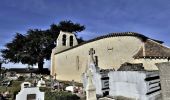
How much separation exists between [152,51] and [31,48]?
104 ft

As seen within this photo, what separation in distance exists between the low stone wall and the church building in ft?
24.6

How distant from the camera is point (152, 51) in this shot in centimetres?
1741

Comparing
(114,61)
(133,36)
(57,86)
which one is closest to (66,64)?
(57,86)

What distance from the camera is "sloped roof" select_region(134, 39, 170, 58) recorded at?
16.6 m

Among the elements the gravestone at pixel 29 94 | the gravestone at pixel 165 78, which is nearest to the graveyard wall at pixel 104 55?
the gravestone at pixel 29 94

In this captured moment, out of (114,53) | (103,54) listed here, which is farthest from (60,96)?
(103,54)

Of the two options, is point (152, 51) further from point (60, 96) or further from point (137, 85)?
point (137, 85)

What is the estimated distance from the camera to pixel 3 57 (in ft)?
153

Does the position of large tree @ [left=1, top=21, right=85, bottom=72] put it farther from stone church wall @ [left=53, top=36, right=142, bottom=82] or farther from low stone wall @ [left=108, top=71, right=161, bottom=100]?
low stone wall @ [left=108, top=71, right=161, bottom=100]

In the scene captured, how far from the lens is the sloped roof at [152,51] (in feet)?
54.3

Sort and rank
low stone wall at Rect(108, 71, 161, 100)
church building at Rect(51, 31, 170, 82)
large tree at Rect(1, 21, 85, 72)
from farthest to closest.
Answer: large tree at Rect(1, 21, 85, 72) → church building at Rect(51, 31, 170, 82) → low stone wall at Rect(108, 71, 161, 100)

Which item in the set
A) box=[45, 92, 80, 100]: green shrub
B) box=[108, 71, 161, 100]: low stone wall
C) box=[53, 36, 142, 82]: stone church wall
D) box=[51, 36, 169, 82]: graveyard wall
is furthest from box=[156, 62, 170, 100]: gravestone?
box=[53, 36, 142, 82]: stone church wall

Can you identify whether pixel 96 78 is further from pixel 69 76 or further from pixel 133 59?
pixel 69 76

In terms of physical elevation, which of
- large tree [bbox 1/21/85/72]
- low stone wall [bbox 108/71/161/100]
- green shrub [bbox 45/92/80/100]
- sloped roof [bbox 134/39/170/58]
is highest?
large tree [bbox 1/21/85/72]
